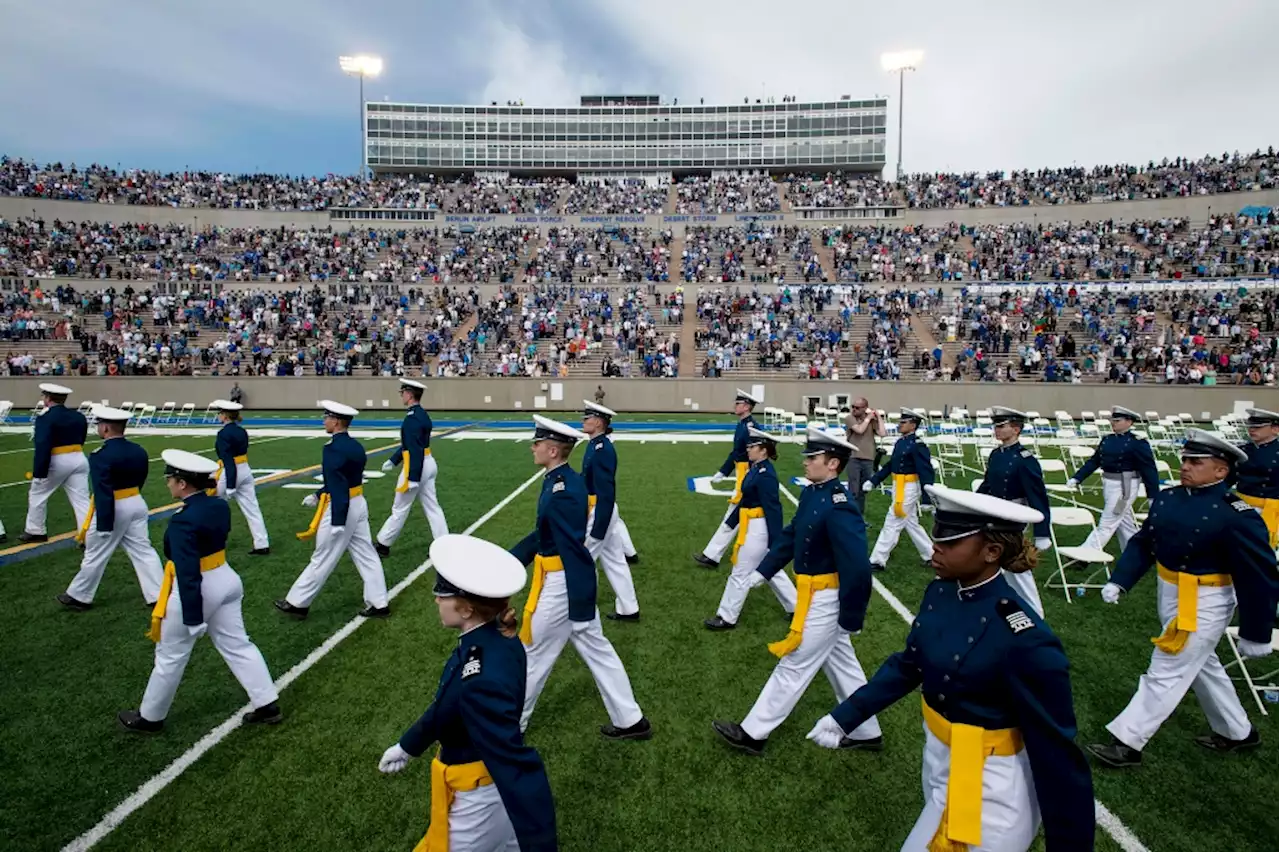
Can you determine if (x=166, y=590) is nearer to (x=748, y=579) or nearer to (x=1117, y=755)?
(x=748, y=579)

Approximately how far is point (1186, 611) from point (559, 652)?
417 centimetres

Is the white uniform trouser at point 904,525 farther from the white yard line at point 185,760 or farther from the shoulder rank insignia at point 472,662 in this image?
the shoulder rank insignia at point 472,662

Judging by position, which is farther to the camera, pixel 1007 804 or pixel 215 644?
pixel 215 644

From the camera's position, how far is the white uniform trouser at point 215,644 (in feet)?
15.0

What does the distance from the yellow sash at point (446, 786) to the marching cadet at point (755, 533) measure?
4304 mm

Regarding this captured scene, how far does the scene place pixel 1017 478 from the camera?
6.93 metres

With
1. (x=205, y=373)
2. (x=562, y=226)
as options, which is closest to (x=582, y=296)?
(x=562, y=226)

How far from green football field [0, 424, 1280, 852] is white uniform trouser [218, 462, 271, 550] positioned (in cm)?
106

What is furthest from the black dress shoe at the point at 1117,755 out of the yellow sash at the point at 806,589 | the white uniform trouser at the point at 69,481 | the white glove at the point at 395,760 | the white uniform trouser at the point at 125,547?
the white uniform trouser at the point at 69,481

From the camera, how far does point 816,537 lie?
444cm

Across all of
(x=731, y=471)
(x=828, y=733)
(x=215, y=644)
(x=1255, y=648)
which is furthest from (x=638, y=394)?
(x=828, y=733)

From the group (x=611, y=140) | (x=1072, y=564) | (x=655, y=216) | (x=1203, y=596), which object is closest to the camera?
(x=1203, y=596)

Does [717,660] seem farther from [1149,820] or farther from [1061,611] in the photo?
[1061,611]

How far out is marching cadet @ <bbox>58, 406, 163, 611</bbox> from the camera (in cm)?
657
